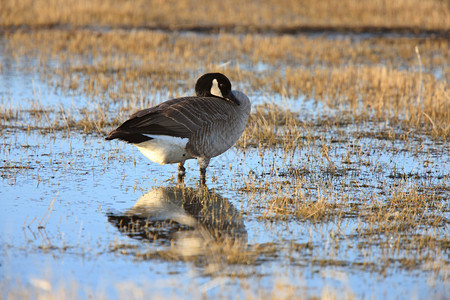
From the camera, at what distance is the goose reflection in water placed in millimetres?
5422

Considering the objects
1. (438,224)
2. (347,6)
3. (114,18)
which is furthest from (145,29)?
(438,224)

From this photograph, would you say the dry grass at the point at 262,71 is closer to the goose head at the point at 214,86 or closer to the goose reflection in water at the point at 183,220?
the goose head at the point at 214,86

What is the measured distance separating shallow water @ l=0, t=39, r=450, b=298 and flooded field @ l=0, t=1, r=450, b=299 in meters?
0.02

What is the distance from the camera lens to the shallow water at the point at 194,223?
4.60 metres

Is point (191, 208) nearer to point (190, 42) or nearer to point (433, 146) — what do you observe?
point (433, 146)

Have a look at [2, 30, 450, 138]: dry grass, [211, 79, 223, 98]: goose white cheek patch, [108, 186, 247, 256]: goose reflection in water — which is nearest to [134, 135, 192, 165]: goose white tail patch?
[108, 186, 247, 256]: goose reflection in water

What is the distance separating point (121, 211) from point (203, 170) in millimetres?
1554

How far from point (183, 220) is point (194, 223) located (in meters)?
0.15

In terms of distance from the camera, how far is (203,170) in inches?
295

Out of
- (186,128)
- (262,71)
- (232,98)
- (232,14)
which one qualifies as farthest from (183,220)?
(232,14)

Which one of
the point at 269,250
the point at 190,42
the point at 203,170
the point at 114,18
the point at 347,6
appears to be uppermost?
the point at 347,6

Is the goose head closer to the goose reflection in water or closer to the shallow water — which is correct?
the shallow water

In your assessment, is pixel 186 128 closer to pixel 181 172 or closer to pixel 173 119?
pixel 173 119

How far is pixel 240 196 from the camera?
6.91m
